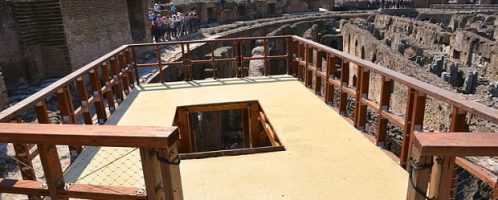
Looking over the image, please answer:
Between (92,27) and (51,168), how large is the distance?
12212 millimetres

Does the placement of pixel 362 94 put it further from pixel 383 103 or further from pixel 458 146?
pixel 458 146

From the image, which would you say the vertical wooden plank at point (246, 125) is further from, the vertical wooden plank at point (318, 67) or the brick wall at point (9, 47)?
the brick wall at point (9, 47)

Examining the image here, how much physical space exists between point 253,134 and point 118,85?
Result: 2471 millimetres

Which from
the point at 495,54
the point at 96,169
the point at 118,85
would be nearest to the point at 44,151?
the point at 96,169

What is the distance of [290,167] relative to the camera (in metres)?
3.94

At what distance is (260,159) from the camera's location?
4.12 metres

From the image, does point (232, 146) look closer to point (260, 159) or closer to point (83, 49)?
point (83, 49)

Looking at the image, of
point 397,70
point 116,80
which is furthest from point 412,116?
point 397,70

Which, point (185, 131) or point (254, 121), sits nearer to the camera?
point (185, 131)

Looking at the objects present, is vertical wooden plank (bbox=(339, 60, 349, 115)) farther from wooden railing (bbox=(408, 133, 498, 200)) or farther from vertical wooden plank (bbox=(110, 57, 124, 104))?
vertical wooden plank (bbox=(110, 57, 124, 104))

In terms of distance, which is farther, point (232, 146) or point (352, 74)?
point (352, 74)

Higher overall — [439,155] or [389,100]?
[439,155]

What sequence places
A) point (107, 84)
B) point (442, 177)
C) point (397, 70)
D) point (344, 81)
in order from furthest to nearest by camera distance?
point (397, 70)
point (107, 84)
point (344, 81)
point (442, 177)

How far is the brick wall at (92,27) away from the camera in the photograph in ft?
39.6
